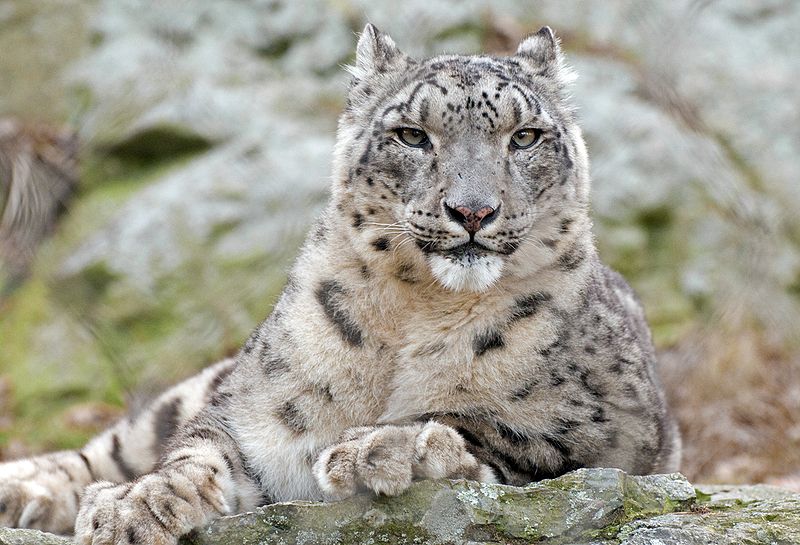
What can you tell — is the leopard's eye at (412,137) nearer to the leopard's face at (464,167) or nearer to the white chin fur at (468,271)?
the leopard's face at (464,167)

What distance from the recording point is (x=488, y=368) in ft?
12.0

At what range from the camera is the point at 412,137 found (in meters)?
3.87

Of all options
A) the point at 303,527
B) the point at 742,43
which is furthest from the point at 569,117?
the point at 742,43

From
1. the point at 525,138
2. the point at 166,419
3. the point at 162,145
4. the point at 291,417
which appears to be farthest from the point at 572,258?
the point at 162,145

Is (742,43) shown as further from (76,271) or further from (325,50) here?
(76,271)

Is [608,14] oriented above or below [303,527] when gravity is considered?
above

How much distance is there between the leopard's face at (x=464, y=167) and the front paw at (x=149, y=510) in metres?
1.05

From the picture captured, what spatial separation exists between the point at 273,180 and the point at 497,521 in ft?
20.7

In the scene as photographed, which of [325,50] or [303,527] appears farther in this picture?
[325,50]

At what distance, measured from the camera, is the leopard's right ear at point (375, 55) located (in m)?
4.35

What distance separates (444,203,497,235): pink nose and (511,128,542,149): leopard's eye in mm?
398

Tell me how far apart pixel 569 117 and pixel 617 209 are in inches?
201

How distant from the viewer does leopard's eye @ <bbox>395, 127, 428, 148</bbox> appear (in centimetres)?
384

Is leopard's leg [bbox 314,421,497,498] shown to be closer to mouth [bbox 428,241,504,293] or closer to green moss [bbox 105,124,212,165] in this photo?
mouth [bbox 428,241,504,293]
